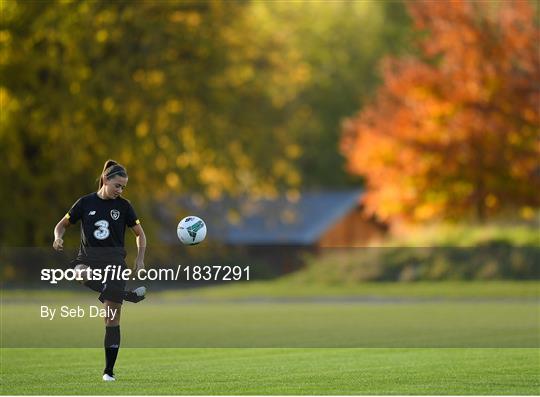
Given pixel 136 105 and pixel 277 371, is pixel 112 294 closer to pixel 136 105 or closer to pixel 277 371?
pixel 277 371

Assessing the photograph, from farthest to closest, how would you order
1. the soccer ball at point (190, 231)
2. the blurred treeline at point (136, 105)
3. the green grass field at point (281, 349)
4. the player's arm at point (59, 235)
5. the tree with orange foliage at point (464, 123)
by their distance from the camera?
the tree with orange foliage at point (464, 123)
the blurred treeline at point (136, 105)
the soccer ball at point (190, 231)
the green grass field at point (281, 349)
the player's arm at point (59, 235)

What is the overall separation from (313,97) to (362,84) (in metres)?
3.21

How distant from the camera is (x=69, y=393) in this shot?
12.2 metres

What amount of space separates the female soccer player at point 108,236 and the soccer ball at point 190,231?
0.42 m

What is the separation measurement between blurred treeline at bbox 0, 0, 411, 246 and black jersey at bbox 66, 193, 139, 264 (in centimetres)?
2524

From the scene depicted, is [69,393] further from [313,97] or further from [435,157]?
[313,97]

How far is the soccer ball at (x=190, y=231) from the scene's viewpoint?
13414 millimetres

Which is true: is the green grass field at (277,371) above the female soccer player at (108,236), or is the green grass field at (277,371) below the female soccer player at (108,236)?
below

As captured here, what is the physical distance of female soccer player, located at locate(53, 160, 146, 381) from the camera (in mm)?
12852

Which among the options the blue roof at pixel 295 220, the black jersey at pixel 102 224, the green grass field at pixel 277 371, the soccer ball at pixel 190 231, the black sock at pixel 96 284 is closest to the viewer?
the green grass field at pixel 277 371

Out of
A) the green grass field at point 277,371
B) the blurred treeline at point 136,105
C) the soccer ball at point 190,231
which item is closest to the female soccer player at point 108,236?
the soccer ball at point 190,231

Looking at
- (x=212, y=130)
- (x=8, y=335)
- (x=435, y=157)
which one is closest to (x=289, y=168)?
(x=212, y=130)

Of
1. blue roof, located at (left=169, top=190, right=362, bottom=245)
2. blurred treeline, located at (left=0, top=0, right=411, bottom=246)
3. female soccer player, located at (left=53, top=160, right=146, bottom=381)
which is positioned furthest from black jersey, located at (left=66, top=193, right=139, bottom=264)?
blue roof, located at (left=169, top=190, right=362, bottom=245)

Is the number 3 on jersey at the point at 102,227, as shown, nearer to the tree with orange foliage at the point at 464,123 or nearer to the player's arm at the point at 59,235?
the player's arm at the point at 59,235
